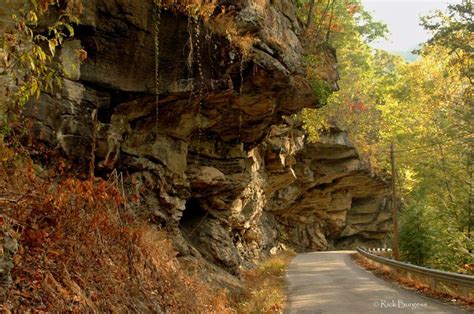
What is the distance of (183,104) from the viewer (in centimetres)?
1213

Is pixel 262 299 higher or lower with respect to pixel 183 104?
lower

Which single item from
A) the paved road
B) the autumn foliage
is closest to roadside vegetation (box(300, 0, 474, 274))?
the paved road

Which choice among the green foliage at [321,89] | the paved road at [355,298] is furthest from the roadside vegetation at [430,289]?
the green foliage at [321,89]

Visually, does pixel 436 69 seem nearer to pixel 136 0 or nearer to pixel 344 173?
pixel 344 173

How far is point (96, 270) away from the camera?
5660mm

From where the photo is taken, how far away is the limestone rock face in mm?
9164

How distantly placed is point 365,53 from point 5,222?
155 ft

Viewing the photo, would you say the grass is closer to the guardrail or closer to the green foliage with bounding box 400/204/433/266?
the guardrail

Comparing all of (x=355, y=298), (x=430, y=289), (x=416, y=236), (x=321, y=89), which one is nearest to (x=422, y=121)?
Answer: (x=416, y=236)

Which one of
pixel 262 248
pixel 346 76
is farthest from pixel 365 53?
pixel 262 248

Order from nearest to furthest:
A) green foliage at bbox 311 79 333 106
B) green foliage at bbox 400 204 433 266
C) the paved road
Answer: the paved road < green foliage at bbox 311 79 333 106 < green foliage at bbox 400 204 433 266

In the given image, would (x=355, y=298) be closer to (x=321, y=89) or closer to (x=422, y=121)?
(x=321, y=89)

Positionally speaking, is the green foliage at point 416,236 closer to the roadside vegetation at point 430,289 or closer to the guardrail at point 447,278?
the roadside vegetation at point 430,289

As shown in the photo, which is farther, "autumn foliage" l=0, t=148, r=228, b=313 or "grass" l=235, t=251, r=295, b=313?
"grass" l=235, t=251, r=295, b=313
